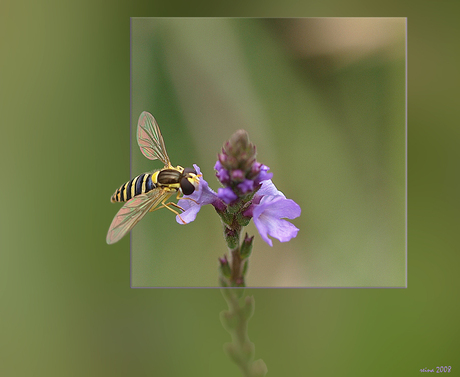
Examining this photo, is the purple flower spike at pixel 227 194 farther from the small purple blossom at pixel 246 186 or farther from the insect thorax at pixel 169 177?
the insect thorax at pixel 169 177

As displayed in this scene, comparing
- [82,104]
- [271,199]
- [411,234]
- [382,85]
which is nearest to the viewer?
[271,199]

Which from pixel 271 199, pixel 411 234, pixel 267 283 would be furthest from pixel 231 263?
pixel 411 234

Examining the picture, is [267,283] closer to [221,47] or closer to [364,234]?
[364,234]

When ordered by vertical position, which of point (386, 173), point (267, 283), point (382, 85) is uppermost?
point (382, 85)

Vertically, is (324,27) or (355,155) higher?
(324,27)

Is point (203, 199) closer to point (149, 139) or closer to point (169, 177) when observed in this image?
point (169, 177)

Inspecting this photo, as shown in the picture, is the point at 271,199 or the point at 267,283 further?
the point at 267,283

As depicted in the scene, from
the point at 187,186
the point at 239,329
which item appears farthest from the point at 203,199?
the point at 239,329

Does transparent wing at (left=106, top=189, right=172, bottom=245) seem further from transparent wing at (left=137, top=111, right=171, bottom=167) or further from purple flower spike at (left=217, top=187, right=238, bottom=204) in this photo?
purple flower spike at (left=217, top=187, right=238, bottom=204)
